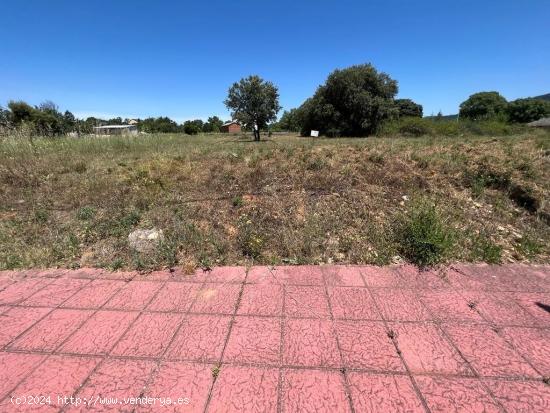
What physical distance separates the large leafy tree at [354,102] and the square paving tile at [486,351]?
28.4 m

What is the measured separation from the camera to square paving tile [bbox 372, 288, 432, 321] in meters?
1.98

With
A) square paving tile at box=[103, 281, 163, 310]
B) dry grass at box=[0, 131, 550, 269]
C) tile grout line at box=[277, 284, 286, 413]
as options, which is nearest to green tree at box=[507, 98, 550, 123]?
dry grass at box=[0, 131, 550, 269]

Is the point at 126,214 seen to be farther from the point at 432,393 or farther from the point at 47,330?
the point at 432,393

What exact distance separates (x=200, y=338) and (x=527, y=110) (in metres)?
66.0

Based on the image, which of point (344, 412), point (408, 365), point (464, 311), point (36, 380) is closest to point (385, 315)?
point (408, 365)

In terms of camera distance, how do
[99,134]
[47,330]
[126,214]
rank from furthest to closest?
[99,134], [126,214], [47,330]

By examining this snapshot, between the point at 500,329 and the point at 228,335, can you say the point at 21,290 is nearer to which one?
the point at 228,335

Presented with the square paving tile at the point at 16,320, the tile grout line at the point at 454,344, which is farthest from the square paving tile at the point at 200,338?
→ the tile grout line at the point at 454,344

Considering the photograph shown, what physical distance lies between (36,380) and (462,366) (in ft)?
7.54

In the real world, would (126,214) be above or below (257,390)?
above

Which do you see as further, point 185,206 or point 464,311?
point 185,206

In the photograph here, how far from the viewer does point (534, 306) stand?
209 cm

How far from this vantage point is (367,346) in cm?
170

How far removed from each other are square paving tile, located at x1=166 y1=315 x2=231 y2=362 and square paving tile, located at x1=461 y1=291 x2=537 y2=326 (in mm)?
1829
